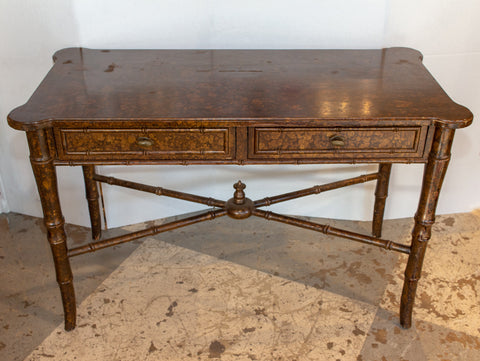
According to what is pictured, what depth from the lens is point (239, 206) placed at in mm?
2455

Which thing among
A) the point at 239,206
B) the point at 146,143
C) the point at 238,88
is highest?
the point at 238,88

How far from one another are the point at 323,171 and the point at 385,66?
0.78 meters

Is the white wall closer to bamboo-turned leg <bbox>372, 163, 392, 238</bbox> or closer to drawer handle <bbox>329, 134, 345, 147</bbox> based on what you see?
bamboo-turned leg <bbox>372, 163, 392, 238</bbox>

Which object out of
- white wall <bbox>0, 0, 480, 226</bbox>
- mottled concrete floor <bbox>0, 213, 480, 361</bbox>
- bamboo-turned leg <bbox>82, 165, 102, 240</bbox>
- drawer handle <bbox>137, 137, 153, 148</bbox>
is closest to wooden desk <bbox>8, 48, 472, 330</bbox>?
drawer handle <bbox>137, 137, 153, 148</bbox>

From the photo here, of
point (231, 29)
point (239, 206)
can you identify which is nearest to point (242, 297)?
point (239, 206)

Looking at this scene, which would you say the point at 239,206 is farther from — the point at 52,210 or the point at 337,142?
the point at 52,210

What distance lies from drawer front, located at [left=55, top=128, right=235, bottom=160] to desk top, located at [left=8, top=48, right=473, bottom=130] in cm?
6

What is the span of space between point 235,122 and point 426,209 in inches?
33.4

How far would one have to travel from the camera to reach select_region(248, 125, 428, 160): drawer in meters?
1.96

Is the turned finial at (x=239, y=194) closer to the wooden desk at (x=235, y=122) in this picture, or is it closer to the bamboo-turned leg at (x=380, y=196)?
the wooden desk at (x=235, y=122)

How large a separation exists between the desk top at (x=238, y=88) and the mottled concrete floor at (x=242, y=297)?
3.24ft

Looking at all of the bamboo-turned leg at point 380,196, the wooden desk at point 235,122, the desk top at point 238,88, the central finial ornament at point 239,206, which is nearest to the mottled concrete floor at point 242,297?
the bamboo-turned leg at point 380,196

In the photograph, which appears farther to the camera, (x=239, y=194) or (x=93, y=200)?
(x=93, y=200)

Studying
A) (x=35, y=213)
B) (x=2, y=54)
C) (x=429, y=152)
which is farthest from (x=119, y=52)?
(x=429, y=152)
